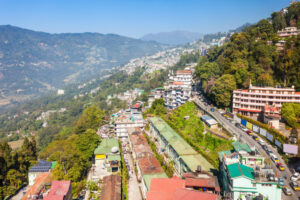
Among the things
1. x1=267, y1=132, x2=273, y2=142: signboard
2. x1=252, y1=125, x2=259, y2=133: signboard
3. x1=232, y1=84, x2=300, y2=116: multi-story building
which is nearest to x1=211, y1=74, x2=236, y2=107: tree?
x1=232, y1=84, x2=300, y2=116: multi-story building

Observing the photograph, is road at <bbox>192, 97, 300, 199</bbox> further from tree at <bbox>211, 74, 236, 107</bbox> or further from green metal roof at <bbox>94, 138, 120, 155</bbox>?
green metal roof at <bbox>94, 138, 120, 155</bbox>

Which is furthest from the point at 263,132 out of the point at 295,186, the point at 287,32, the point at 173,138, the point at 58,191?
the point at 287,32

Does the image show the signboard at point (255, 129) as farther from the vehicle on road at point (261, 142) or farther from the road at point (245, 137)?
the vehicle on road at point (261, 142)

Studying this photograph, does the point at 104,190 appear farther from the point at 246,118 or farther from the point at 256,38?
the point at 256,38

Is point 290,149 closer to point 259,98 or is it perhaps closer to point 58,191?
point 259,98

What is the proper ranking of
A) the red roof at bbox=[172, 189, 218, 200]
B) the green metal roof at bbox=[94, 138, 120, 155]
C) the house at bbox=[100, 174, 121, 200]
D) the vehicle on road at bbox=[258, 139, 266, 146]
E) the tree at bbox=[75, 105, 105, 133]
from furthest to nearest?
1. the tree at bbox=[75, 105, 105, 133]
2. the green metal roof at bbox=[94, 138, 120, 155]
3. the vehicle on road at bbox=[258, 139, 266, 146]
4. the house at bbox=[100, 174, 121, 200]
5. the red roof at bbox=[172, 189, 218, 200]

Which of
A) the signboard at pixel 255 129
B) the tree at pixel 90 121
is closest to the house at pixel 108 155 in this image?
the tree at pixel 90 121
